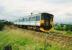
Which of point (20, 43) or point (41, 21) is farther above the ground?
point (20, 43)

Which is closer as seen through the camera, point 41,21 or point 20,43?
point 20,43

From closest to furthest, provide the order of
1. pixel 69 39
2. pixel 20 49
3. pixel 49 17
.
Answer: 1. pixel 20 49
2. pixel 69 39
3. pixel 49 17

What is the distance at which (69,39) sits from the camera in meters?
6.71

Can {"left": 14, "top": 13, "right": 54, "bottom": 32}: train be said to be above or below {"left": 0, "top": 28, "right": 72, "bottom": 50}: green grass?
below

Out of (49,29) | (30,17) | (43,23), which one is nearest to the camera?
(49,29)

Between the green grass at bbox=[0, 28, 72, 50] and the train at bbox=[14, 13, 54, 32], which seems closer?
the green grass at bbox=[0, 28, 72, 50]

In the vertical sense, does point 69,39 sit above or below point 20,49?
below

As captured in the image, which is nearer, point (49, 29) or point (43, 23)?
point (49, 29)

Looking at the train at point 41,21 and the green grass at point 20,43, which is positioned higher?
the green grass at point 20,43

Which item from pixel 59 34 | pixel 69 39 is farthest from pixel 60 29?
pixel 69 39

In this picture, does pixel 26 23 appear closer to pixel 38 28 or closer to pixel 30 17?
pixel 30 17

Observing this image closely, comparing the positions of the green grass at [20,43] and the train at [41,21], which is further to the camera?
the train at [41,21]

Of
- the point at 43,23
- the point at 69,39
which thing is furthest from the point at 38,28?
the point at 69,39

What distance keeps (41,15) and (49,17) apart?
1.40 feet
